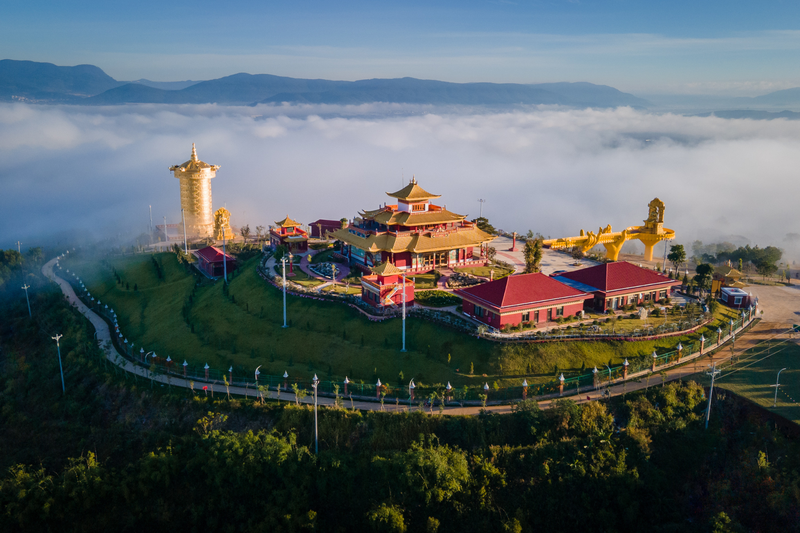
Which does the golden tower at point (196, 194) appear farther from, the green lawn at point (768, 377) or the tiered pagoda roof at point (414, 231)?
the green lawn at point (768, 377)

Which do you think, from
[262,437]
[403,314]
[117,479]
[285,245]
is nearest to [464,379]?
[403,314]

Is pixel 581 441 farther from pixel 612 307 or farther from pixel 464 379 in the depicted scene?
pixel 612 307

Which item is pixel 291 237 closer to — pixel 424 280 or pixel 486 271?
pixel 424 280

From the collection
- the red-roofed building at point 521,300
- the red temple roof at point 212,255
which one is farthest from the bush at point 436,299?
the red temple roof at point 212,255

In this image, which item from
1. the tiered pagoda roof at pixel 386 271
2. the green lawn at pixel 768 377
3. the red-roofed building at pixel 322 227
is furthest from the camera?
the red-roofed building at pixel 322 227

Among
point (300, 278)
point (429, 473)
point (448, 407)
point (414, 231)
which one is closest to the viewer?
point (429, 473)

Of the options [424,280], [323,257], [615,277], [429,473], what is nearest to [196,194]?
[323,257]
